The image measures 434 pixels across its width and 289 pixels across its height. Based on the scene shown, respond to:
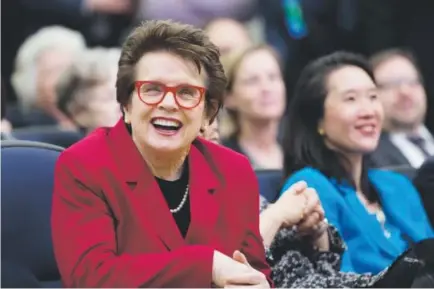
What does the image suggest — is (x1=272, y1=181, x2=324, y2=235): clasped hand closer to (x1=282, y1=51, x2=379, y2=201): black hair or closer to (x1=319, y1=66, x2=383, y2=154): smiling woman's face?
(x1=282, y1=51, x2=379, y2=201): black hair

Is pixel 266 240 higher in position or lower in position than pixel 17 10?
lower

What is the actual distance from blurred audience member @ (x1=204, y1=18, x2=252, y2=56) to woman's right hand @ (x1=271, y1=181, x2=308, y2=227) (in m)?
3.10

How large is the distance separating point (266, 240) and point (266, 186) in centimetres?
74

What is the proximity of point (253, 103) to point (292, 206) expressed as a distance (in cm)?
210

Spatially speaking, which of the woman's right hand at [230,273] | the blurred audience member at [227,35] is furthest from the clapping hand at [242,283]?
the blurred audience member at [227,35]

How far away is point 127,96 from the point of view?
3.00m

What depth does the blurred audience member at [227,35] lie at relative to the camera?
21.8 feet

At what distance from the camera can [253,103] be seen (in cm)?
556

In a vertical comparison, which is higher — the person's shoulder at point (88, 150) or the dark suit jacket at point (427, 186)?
the person's shoulder at point (88, 150)

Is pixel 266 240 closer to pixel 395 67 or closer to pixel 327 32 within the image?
pixel 395 67

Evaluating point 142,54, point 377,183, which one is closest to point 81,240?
point 142,54

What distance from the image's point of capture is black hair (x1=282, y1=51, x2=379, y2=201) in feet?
13.4

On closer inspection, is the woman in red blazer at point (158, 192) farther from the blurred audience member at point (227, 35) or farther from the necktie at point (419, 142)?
the blurred audience member at point (227, 35)

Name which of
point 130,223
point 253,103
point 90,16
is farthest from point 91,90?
point 130,223
